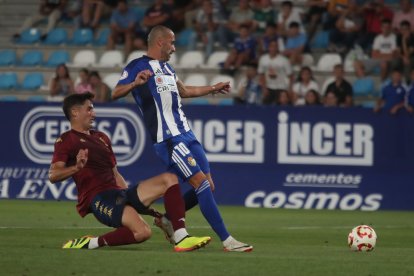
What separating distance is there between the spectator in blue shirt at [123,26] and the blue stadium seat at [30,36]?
233 cm

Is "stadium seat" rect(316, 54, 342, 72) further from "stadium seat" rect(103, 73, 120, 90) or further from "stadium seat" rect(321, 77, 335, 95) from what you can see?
"stadium seat" rect(103, 73, 120, 90)

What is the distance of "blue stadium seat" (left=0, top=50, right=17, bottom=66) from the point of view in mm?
26938

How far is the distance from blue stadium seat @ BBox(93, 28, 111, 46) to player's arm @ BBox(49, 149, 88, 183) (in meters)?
15.9

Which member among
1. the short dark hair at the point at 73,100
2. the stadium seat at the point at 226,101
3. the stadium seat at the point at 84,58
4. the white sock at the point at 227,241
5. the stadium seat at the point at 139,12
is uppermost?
the stadium seat at the point at 139,12

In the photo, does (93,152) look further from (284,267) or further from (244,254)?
(284,267)

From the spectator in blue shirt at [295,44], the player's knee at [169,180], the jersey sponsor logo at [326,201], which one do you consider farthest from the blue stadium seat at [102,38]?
the player's knee at [169,180]

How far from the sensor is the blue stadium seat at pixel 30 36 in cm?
2753

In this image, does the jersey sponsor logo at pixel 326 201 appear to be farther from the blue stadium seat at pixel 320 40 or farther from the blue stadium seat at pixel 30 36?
the blue stadium seat at pixel 30 36

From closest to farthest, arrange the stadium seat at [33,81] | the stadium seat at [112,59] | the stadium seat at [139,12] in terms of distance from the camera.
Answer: the stadium seat at [112,59], the stadium seat at [33,81], the stadium seat at [139,12]

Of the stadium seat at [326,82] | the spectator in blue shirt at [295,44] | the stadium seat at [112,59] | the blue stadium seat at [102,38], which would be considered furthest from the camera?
the blue stadium seat at [102,38]

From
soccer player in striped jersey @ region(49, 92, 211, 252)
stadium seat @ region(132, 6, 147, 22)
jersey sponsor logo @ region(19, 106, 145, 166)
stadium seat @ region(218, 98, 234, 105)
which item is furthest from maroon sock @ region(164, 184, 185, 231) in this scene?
stadium seat @ region(132, 6, 147, 22)

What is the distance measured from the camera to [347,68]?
77.4 ft

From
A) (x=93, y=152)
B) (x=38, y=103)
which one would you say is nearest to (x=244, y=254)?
(x=93, y=152)

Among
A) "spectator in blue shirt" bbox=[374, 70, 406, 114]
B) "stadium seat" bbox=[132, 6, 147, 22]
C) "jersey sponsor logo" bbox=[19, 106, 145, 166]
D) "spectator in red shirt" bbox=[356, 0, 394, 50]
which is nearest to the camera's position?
"jersey sponsor logo" bbox=[19, 106, 145, 166]
